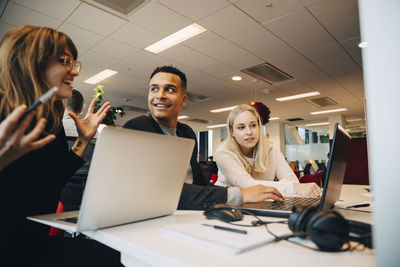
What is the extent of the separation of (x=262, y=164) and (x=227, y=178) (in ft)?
1.09

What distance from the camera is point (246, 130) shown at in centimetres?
186

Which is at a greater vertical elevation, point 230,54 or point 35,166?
point 230,54

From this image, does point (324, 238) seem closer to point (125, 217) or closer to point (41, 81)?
point (125, 217)

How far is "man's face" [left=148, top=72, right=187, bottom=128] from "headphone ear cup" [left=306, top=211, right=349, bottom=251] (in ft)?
4.01

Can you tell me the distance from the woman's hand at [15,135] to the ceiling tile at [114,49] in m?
3.65

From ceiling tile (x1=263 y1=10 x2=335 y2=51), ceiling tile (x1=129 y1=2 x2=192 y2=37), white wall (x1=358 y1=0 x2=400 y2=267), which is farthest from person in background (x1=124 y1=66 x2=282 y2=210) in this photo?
ceiling tile (x1=263 y1=10 x2=335 y2=51)

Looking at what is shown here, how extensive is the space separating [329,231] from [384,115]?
0.25 metres

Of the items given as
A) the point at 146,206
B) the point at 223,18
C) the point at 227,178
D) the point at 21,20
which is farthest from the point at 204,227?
the point at 21,20

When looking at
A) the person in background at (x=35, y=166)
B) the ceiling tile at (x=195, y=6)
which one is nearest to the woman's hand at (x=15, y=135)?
the person in background at (x=35, y=166)

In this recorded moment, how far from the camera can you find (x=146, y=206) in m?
0.73

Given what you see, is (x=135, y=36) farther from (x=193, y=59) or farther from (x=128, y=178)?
(x=128, y=178)

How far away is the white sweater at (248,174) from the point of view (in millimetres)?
1489

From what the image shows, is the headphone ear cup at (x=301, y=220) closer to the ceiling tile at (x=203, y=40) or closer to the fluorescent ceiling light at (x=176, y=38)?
the fluorescent ceiling light at (x=176, y=38)

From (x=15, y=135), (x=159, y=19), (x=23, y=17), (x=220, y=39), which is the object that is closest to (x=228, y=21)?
(x=220, y=39)
